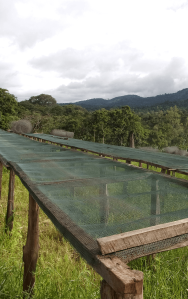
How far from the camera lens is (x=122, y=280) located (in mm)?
693

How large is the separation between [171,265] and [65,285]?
1.13 metres

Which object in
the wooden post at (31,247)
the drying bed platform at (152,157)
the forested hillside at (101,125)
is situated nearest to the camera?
the wooden post at (31,247)

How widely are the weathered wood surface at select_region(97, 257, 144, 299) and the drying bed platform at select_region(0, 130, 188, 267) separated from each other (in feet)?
0.15

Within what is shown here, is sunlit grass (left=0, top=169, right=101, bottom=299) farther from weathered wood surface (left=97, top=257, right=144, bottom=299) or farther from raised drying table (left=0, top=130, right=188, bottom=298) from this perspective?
weathered wood surface (left=97, top=257, right=144, bottom=299)

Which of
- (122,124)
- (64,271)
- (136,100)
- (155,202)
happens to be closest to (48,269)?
(64,271)

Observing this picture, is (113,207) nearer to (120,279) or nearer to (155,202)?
(155,202)

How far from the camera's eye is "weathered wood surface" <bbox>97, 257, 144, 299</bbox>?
695 millimetres

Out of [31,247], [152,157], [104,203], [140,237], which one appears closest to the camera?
[140,237]

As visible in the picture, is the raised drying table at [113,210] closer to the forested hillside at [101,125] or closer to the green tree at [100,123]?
the forested hillside at [101,125]

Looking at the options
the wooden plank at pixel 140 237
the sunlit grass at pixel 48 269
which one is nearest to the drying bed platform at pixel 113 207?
the wooden plank at pixel 140 237

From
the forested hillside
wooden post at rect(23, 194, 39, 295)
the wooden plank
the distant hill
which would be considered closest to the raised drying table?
the wooden plank

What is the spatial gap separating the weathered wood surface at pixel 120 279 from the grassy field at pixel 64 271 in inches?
45.1

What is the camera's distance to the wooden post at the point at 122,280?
0.69 metres

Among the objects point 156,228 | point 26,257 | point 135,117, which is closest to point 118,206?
point 156,228
